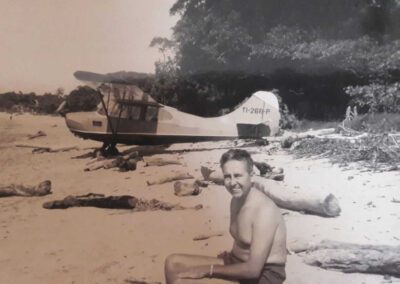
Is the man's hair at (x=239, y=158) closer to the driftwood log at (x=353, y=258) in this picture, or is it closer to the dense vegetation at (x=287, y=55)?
the dense vegetation at (x=287, y=55)

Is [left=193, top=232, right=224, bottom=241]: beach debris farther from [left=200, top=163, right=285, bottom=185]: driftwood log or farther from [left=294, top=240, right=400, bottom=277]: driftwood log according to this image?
[left=294, top=240, right=400, bottom=277]: driftwood log

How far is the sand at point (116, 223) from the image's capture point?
2.09 meters

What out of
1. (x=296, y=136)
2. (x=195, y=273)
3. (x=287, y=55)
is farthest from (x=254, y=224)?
(x=287, y=55)

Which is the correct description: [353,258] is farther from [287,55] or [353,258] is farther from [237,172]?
[287,55]

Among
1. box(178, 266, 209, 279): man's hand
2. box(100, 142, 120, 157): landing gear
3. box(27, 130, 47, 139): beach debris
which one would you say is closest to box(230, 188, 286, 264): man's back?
box(178, 266, 209, 279): man's hand

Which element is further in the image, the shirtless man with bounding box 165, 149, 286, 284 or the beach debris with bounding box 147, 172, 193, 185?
the beach debris with bounding box 147, 172, 193, 185

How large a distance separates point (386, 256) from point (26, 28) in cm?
163

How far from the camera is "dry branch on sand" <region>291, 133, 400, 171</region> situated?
232 centimetres

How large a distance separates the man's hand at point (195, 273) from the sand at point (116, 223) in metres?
0.07

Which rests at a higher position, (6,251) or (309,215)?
(309,215)

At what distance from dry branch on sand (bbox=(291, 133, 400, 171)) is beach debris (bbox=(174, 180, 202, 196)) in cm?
44

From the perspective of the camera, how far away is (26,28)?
2197 millimetres

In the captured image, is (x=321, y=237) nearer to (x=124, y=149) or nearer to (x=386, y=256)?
(x=386, y=256)

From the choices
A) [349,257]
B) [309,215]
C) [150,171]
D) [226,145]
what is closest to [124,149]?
[150,171]
